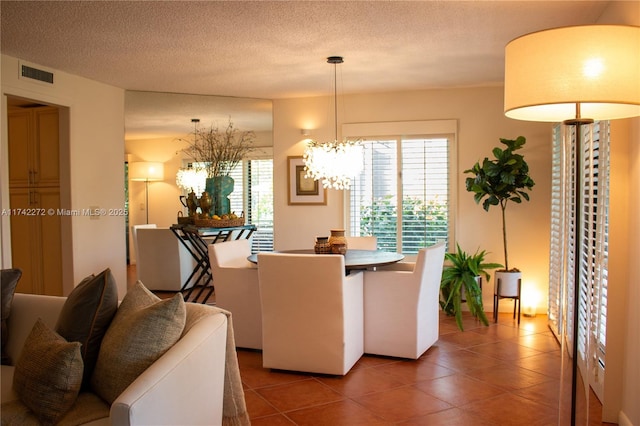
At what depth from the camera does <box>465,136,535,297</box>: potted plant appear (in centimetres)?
506

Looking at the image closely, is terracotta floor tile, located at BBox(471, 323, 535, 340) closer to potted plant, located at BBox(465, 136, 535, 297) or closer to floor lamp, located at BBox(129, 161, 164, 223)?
potted plant, located at BBox(465, 136, 535, 297)

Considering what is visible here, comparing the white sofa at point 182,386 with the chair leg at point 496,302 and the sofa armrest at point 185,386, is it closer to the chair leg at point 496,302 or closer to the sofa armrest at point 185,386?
the sofa armrest at point 185,386

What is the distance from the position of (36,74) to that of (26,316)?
275cm

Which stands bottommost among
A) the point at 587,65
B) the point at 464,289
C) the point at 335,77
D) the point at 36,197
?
the point at 464,289

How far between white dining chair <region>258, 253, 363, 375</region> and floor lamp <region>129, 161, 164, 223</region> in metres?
2.89

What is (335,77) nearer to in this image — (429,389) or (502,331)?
(502,331)

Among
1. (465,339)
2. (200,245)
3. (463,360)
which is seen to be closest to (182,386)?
(463,360)

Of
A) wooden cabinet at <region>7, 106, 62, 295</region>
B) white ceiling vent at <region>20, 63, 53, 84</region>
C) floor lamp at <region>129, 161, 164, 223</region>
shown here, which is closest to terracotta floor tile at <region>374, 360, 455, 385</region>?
wooden cabinet at <region>7, 106, 62, 295</region>

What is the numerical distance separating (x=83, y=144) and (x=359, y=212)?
300 cm

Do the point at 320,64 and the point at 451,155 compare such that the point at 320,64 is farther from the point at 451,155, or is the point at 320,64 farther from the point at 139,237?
the point at 139,237

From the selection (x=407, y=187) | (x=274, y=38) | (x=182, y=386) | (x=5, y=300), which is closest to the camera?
(x=182, y=386)

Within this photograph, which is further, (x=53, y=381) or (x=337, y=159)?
(x=337, y=159)

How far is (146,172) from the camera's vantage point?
6016 millimetres

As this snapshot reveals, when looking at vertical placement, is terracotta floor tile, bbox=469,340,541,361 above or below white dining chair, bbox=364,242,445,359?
below
